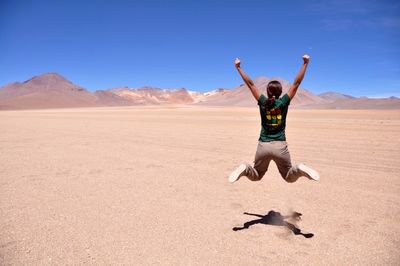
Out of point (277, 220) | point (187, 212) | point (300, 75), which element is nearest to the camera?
point (300, 75)

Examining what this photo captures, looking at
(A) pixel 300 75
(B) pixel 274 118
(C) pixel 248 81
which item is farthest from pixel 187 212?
(A) pixel 300 75

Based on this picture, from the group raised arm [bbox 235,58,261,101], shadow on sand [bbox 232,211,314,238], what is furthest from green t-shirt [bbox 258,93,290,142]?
shadow on sand [bbox 232,211,314,238]

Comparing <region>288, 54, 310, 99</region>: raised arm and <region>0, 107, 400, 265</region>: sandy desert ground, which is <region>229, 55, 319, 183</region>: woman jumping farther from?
<region>0, 107, 400, 265</region>: sandy desert ground

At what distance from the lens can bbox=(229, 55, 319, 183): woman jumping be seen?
445 centimetres

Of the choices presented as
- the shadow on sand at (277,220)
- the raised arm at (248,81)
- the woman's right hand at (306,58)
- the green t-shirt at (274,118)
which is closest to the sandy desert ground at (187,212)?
the shadow on sand at (277,220)

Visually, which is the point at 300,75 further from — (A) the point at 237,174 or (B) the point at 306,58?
(A) the point at 237,174

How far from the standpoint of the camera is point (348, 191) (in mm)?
6520

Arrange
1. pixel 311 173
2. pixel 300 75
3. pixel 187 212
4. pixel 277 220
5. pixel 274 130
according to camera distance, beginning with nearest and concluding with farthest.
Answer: pixel 311 173
pixel 300 75
pixel 274 130
pixel 277 220
pixel 187 212

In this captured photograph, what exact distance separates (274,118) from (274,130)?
0.59 ft

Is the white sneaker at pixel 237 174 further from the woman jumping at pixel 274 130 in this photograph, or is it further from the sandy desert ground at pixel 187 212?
the sandy desert ground at pixel 187 212

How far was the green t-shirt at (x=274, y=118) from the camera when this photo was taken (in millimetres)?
4441

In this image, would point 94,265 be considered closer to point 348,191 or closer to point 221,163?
point 348,191

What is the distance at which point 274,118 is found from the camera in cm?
451

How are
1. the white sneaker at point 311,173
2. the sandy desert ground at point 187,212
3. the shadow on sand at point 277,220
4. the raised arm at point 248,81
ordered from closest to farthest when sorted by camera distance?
1. the sandy desert ground at point 187,212
2. the white sneaker at point 311,173
3. the raised arm at point 248,81
4. the shadow on sand at point 277,220
